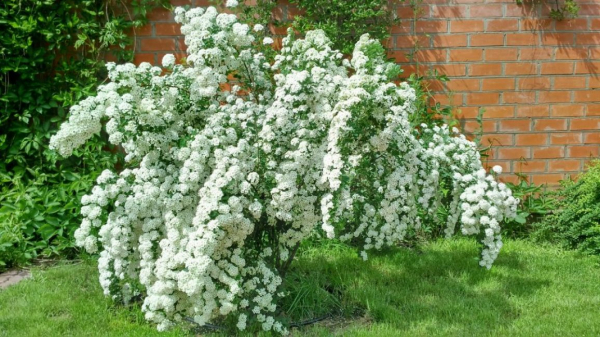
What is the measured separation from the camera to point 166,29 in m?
4.85

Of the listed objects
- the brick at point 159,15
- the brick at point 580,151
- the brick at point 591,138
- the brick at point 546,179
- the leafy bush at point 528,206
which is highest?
the brick at point 159,15

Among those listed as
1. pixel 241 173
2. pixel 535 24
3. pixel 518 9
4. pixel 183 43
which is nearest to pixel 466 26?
pixel 518 9

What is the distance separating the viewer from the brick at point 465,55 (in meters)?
5.00

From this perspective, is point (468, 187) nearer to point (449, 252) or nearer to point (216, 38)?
point (449, 252)

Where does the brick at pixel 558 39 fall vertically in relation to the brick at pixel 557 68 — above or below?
above

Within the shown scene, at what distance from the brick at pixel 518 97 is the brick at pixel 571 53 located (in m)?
0.32

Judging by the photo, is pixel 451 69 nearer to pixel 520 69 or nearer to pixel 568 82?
pixel 520 69

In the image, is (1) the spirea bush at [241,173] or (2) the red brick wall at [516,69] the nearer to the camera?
(1) the spirea bush at [241,173]

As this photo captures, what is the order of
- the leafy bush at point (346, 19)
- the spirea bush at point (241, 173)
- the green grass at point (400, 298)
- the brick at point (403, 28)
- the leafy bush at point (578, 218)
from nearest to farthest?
the spirea bush at point (241, 173), the green grass at point (400, 298), the leafy bush at point (578, 218), the leafy bush at point (346, 19), the brick at point (403, 28)

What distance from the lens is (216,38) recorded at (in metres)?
3.17

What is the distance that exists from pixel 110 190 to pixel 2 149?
179 centimetres

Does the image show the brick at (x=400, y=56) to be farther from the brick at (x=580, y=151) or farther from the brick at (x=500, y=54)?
the brick at (x=580, y=151)

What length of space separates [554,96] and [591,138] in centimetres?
41

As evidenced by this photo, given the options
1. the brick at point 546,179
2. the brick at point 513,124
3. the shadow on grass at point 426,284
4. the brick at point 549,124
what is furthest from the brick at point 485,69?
the shadow on grass at point 426,284
